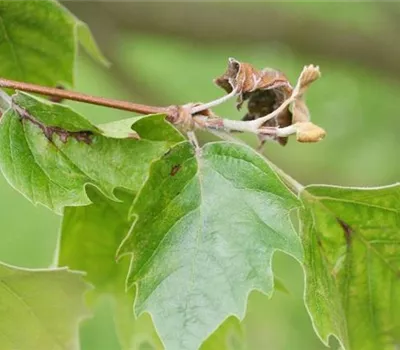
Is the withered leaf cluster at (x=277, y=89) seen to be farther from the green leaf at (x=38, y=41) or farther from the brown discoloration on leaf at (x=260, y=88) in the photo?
the green leaf at (x=38, y=41)

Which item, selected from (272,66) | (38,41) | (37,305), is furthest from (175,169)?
(272,66)

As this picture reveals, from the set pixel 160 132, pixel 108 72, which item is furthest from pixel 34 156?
pixel 108 72

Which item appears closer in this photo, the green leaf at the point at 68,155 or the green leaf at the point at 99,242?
the green leaf at the point at 68,155

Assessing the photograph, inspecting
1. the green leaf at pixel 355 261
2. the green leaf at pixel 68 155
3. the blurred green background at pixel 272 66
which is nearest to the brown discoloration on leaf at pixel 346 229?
the green leaf at pixel 355 261

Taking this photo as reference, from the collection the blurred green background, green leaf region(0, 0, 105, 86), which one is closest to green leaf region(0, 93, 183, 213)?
green leaf region(0, 0, 105, 86)

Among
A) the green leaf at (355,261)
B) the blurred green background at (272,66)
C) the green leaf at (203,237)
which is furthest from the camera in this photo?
the blurred green background at (272,66)

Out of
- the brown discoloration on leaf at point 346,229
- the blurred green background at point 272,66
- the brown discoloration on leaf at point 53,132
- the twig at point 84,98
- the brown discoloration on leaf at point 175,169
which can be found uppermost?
the twig at point 84,98
